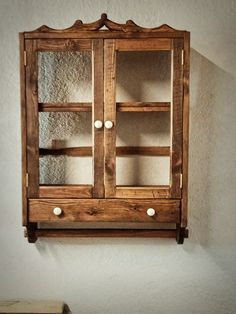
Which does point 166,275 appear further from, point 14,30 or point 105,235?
point 14,30

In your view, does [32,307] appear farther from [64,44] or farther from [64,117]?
[64,44]

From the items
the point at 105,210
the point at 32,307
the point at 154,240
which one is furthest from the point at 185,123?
the point at 32,307

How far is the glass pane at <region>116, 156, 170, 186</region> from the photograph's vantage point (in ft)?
5.57

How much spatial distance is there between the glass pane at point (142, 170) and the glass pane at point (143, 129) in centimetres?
7

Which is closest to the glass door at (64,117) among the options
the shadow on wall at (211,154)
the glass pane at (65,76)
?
the glass pane at (65,76)

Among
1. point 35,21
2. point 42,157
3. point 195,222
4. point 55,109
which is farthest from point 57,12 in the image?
point 195,222

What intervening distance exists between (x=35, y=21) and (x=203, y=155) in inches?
39.8

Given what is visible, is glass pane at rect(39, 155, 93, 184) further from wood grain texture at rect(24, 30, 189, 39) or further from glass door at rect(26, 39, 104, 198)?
wood grain texture at rect(24, 30, 189, 39)

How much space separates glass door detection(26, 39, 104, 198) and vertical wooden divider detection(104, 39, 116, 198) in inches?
0.9

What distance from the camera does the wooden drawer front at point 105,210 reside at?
5.25 feet

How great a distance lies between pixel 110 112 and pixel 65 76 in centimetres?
30

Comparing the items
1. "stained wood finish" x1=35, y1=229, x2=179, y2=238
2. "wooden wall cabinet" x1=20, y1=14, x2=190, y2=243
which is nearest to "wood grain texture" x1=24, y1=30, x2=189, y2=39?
"wooden wall cabinet" x1=20, y1=14, x2=190, y2=243

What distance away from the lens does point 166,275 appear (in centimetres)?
185

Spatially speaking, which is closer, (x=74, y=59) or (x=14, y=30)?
(x=74, y=59)
